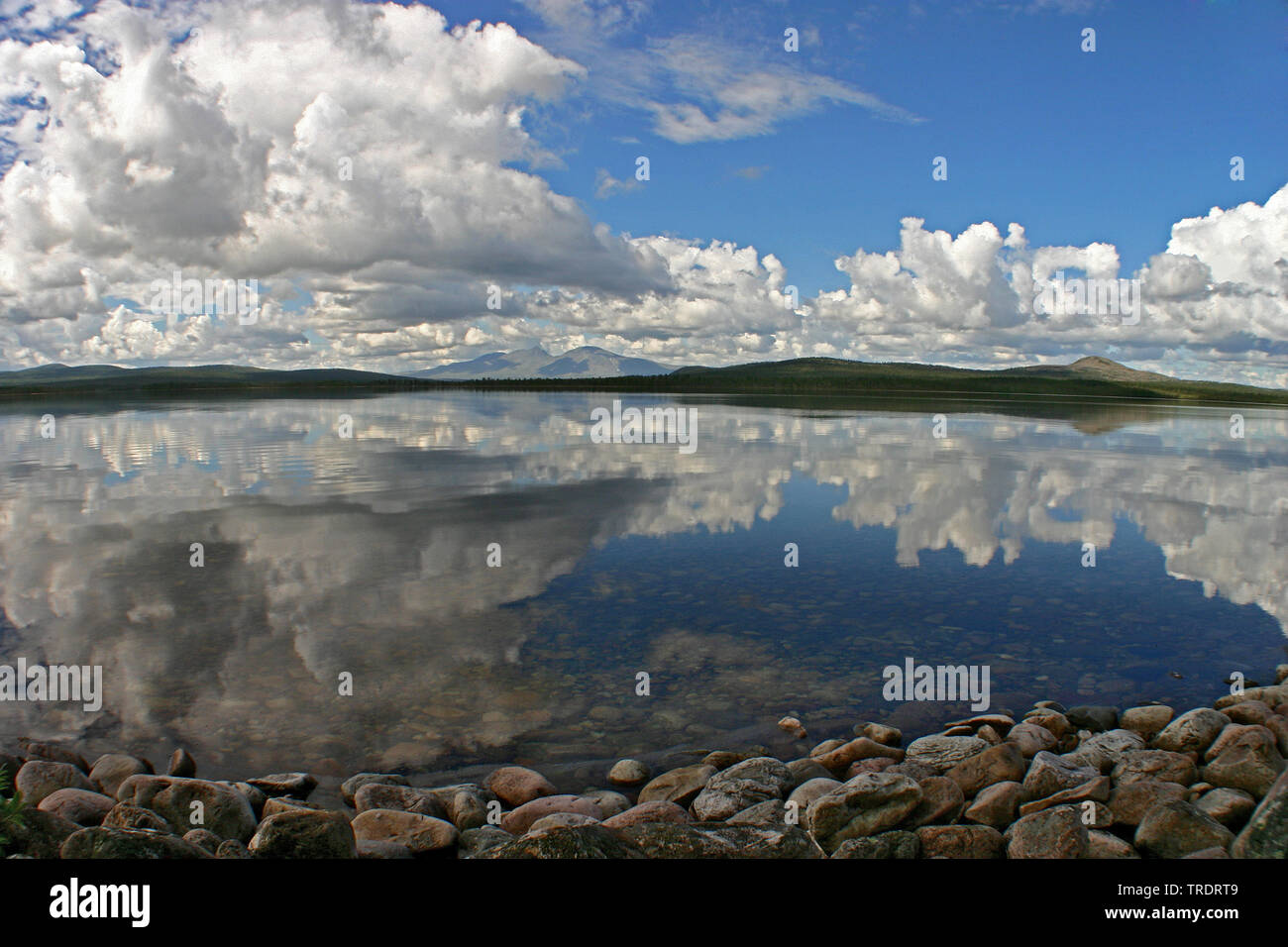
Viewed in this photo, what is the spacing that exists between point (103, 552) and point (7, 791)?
11158mm

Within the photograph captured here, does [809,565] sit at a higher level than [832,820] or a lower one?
higher

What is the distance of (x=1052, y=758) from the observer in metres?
7.99

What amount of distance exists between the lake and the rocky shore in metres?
0.88

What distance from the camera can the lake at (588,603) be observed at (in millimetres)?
9734

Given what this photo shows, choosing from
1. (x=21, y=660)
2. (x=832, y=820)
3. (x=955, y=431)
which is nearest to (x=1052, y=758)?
(x=832, y=820)

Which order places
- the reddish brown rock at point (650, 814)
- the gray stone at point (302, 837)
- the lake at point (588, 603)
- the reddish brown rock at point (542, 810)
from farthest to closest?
the lake at point (588, 603), the reddish brown rock at point (542, 810), the reddish brown rock at point (650, 814), the gray stone at point (302, 837)

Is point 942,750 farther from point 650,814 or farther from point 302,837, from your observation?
point 302,837

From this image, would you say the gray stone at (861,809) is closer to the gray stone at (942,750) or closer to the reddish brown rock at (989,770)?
the reddish brown rock at (989,770)

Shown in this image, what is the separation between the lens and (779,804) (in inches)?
291

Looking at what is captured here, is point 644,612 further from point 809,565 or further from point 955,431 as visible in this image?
point 955,431

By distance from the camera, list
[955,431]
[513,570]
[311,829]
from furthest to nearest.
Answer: [955,431] → [513,570] → [311,829]

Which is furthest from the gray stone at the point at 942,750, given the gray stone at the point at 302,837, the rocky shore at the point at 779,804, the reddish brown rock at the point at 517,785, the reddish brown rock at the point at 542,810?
the gray stone at the point at 302,837

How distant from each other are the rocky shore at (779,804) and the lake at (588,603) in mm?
885

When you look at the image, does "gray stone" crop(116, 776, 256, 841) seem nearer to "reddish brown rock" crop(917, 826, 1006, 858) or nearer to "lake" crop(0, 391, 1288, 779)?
"lake" crop(0, 391, 1288, 779)
